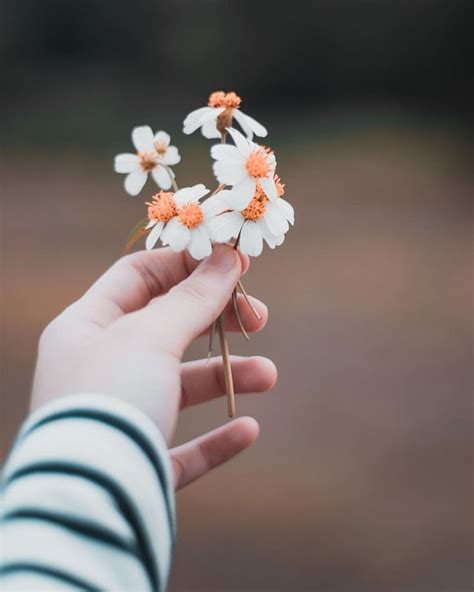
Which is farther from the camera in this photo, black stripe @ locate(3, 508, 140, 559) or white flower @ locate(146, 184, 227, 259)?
white flower @ locate(146, 184, 227, 259)

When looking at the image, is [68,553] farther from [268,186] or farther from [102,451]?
[268,186]

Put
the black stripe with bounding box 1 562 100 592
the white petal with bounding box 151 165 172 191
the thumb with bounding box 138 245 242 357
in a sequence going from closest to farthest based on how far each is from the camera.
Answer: the black stripe with bounding box 1 562 100 592, the thumb with bounding box 138 245 242 357, the white petal with bounding box 151 165 172 191

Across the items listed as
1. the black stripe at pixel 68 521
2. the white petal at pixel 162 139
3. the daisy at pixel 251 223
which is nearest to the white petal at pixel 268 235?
the daisy at pixel 251 223

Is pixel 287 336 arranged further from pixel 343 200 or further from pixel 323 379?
pixel 343 200

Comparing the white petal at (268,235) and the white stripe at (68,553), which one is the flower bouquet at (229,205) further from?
the white stripe at (68,553)

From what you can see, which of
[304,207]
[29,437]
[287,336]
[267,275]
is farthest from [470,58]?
[29,437]

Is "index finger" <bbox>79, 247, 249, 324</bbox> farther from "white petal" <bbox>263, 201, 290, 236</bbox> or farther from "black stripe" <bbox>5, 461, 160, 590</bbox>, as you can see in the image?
"black stripe" <bbox>5, 461, 160, 590</bbox>

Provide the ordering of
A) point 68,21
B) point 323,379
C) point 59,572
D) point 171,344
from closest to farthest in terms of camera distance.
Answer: point 59,572, point 171,344, point 323,379, point 68,21

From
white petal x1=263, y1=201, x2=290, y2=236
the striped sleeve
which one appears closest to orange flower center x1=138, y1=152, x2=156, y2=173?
white petal x1=263, y1=201, x2=290, y2=236

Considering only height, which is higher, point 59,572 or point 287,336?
point 287,336

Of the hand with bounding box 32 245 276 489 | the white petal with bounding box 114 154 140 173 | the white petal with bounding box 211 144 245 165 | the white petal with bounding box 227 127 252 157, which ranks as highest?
the white petal with bounding box 114 154 140 173
